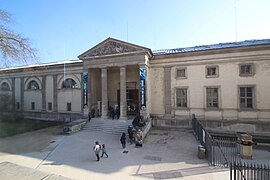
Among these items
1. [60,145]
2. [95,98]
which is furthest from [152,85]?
[60,145]

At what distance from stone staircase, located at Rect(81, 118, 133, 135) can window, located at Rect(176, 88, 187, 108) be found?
6.49m

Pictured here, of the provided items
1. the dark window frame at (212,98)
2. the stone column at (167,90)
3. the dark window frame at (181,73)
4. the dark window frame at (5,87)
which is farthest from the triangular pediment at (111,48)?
the dark window frame at (5,87)

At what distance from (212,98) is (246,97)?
340 centimetres

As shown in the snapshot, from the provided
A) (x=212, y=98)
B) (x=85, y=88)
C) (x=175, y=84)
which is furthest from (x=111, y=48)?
(x=212, y=98)

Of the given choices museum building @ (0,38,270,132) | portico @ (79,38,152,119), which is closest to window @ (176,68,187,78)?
museum building @ (0,38,270,132)

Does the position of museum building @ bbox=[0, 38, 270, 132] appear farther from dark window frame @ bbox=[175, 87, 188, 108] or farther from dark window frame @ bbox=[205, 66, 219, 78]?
dark window frame @ bbox=[205, 66, 219, 78]

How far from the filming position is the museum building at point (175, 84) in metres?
20.6

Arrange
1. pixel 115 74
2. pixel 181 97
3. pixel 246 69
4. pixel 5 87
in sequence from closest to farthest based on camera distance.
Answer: pixel 246 69, pixel 181 97, pixel 115 74, pixel 5 87

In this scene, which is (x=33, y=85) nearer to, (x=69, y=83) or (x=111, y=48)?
(x=69, y=83)

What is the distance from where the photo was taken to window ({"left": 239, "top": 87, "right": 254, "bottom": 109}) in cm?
2084

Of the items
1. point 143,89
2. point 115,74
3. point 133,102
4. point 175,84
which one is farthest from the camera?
point 115,74

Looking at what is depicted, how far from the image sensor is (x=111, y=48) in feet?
77.4

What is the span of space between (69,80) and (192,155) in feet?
69.5

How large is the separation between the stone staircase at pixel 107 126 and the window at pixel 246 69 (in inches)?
524
